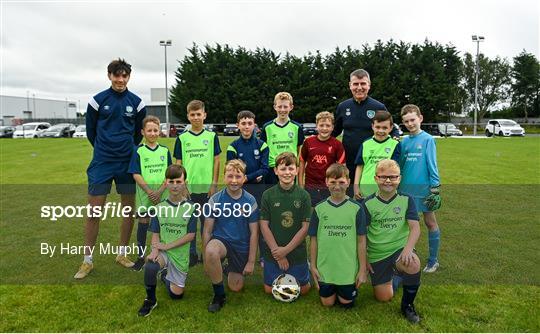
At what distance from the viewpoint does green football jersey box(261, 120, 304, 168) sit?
480 cm

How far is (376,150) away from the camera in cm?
426

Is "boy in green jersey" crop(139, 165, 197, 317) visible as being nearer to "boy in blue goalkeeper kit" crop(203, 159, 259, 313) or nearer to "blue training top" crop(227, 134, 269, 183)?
"boy in blue goalkeeper kit" crop(203, 159, 259, 313)

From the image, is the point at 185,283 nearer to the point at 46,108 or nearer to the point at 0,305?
the point at 0,305

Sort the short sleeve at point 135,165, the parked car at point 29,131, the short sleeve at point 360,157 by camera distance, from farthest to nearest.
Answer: the parked car at point 29,131
the short sleeve at point 135,165
the short sleeve at point 360,157

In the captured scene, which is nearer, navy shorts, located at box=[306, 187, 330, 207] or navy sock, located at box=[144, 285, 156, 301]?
navy sock, located at box=[144, 285, 156, 301]

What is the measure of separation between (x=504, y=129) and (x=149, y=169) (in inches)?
1390

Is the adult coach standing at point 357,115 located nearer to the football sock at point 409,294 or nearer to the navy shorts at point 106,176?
the football sock at point 409,294

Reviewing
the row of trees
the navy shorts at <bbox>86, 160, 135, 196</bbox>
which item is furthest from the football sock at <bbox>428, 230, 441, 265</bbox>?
the row of trees

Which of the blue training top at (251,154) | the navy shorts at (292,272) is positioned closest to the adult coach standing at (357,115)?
the blue training top at (251,154)

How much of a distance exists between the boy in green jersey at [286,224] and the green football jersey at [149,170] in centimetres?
126

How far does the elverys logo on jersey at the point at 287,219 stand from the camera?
3.89m

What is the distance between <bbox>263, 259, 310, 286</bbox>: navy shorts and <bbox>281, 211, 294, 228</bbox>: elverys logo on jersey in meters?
0.40

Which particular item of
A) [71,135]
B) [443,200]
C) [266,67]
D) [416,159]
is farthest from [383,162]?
[266,67]

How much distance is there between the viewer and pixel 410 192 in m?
4.37
